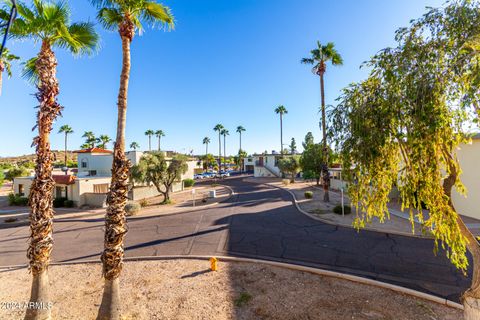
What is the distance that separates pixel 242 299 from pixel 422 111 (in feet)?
22.1

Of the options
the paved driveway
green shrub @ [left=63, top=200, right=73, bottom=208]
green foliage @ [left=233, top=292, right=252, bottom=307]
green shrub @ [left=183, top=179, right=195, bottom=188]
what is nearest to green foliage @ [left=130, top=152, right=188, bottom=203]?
the paved driveway

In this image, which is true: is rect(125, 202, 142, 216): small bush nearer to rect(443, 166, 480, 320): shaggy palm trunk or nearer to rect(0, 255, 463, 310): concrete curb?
rect(0, 255, 463, 310): concrete curb

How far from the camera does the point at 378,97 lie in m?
4.29

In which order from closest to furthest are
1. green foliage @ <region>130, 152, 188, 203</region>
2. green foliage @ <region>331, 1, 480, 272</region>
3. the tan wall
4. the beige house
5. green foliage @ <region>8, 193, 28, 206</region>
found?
green foliage @ <region>331, 1, 480, 272</region>, the tan wall, the beige house, green foliage @ <region>130, 152, 188, 203</region>, green foliage @ <region>8, 193, 28, 206</region>

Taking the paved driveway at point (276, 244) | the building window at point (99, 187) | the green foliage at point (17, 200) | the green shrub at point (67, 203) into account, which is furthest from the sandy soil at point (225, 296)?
the green foliage at point (17, 200)

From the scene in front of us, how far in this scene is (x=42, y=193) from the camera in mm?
5801

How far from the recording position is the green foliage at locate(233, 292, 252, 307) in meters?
6.39

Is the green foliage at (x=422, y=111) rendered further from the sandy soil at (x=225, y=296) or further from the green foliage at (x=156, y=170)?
the green foliage at (x=156, y=170)

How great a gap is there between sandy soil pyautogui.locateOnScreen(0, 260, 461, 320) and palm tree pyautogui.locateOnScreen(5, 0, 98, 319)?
1757mm

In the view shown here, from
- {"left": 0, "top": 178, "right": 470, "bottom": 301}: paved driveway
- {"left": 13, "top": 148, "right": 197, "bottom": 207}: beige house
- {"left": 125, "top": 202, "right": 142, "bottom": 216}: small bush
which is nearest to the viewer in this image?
{"left": 0, "top": 178, "right": 470, "bottom": 301}: paved driveway

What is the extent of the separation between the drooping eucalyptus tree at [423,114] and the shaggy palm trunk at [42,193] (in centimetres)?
774

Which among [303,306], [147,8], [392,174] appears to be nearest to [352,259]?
[303,306]

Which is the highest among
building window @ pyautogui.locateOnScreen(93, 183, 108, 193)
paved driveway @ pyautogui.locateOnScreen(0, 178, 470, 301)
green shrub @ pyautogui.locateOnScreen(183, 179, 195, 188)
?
building window @ pyautogui.locateOnScreen(93, 183, 108, 193)

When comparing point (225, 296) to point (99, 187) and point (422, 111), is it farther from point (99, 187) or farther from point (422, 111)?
point (99, 187)
